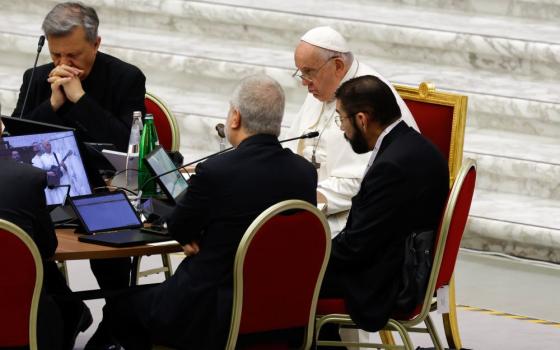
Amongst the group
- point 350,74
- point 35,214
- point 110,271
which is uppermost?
point 350,74

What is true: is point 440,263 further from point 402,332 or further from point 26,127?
point 26,127

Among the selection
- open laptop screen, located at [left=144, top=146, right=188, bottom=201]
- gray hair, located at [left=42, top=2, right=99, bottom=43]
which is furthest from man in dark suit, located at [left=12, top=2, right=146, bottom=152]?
open laptop screen, located at [left=144, top=146, right=188, bottom=201]

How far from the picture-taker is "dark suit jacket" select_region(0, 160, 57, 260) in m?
3.70

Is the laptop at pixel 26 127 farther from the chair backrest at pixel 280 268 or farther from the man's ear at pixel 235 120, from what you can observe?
the chair backrest at pixel 280 268

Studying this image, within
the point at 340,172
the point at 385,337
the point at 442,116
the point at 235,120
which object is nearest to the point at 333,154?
the point at 340,172

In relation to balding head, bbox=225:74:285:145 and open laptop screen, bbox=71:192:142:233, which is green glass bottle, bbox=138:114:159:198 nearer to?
open laptop screen, bbox=71:192:142:233

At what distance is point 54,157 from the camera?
438 centimetres

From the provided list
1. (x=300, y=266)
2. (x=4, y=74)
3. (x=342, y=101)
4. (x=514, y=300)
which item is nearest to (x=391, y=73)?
(x=514, y=300)

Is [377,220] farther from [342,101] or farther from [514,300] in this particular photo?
[514,300]

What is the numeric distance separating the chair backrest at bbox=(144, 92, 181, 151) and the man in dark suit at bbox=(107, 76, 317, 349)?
1.57 metres

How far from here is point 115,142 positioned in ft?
16.5

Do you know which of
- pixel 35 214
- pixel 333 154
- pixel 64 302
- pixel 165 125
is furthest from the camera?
pixel 165 125

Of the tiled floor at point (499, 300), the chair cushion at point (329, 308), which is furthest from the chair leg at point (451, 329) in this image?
the chair cushion at point (329, 308)

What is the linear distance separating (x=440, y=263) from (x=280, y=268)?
0.63m
